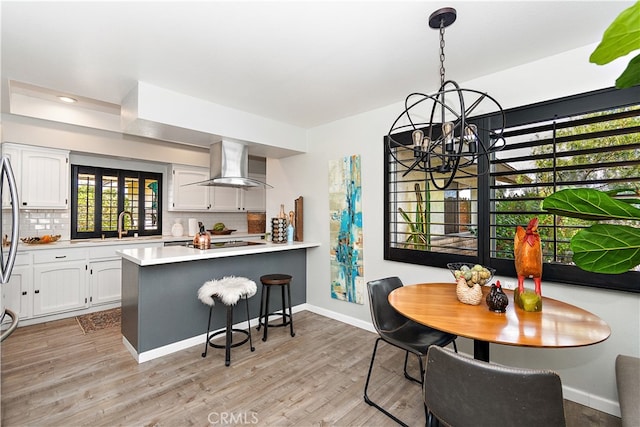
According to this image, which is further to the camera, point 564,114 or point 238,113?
point 238,113

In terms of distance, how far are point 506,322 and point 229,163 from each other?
3.19 meters

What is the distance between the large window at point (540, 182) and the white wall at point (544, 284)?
0.13m

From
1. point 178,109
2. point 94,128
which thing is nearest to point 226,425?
point 178,109

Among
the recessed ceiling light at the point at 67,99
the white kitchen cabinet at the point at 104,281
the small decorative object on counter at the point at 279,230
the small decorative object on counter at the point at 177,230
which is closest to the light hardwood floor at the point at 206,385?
the white kitchen cabinet at the point at 104,281

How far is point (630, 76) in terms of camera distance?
2.68 feet

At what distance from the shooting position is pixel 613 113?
206 cm

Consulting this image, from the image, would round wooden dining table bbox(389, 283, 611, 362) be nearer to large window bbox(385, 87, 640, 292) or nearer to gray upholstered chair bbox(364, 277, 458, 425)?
gray upholstered chair bbox(364, 277, 458, 425)

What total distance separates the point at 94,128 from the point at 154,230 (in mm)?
1833

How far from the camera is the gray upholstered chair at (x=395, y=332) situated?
1995 millimetres

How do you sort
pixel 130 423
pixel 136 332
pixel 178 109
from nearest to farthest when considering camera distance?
pixel 130 423
pixel 136 332
pixel 178 109

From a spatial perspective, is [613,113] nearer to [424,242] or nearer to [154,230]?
[424,242]

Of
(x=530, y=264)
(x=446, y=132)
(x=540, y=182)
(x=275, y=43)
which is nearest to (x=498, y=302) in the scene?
(x=530, y=264)

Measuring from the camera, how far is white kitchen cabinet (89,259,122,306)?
3.95 metres

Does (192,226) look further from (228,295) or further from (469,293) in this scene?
(469,293)
